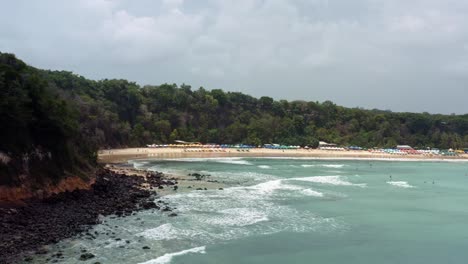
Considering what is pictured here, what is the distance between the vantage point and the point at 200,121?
3954 inches

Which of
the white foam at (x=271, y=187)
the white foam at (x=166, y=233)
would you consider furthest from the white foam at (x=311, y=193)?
the white foam at (x=166, y=233)

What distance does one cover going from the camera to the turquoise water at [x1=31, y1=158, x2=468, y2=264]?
21.4 metres

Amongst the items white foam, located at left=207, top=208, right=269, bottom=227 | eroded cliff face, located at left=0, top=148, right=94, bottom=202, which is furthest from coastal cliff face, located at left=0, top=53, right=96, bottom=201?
white foam, located at left=207, top=208, right=269, bottom=227

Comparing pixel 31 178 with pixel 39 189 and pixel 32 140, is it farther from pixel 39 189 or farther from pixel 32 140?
pixel 32 140

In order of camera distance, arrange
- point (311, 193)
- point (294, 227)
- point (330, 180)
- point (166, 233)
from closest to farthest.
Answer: point (166, 233) < point (294, 227) < point (311, 193) < point (330, 180)

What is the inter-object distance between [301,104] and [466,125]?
45172mm

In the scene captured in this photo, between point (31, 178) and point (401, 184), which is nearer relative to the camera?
point (31, 178)

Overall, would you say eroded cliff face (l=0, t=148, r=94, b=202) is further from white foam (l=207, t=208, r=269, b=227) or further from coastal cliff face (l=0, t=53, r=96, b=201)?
white foam (l=207, t=208, r=269, b=227)

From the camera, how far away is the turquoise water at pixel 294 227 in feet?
70.2

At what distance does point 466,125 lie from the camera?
12019 cm

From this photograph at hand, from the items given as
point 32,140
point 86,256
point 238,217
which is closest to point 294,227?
point 238,217

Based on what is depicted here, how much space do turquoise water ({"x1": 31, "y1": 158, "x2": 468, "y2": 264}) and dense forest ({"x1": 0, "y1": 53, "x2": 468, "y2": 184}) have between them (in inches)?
443

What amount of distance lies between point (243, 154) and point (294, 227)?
56.4 metres

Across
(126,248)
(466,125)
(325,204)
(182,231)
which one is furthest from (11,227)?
(466,125)
